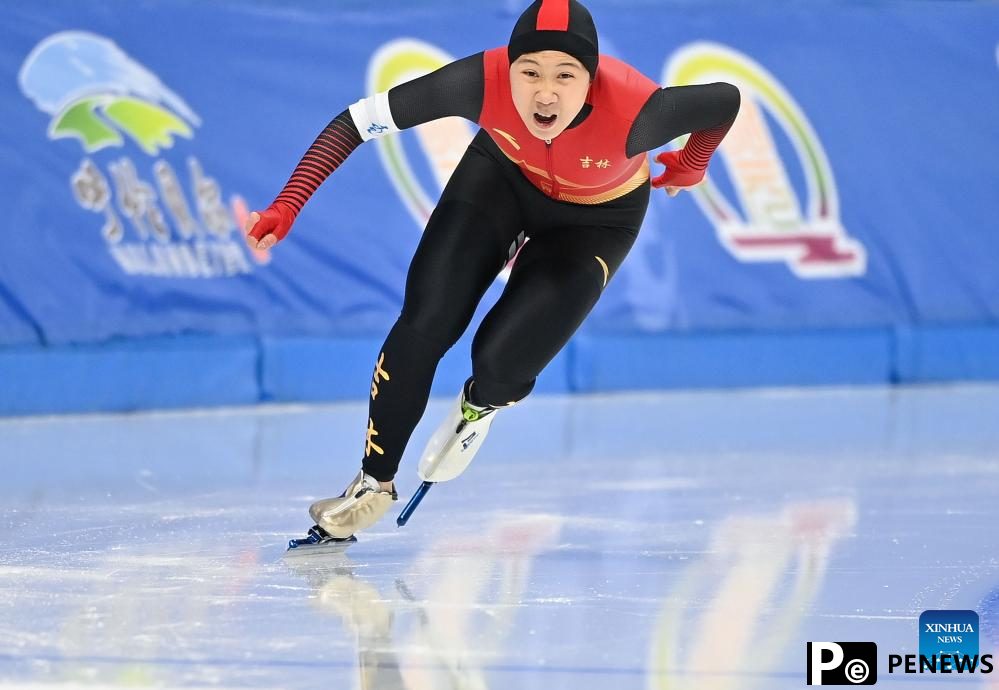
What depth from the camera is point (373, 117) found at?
2.67 m

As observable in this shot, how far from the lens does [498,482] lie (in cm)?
365

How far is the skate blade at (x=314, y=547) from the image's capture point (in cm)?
268

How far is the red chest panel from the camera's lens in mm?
2674

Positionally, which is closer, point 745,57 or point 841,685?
point 841,685

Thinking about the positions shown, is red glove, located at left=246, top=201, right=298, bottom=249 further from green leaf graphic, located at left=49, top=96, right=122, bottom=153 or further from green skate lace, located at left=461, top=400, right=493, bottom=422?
green leaf graphic, located at left=49, top=96, right=122, bottom=153

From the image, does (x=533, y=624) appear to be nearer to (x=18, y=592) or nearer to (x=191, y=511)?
(x=18, y=592)

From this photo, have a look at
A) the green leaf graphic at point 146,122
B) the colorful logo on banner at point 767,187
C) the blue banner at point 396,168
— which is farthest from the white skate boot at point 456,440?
the colorful logo on banner at point 767,187

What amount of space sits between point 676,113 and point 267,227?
838 millimetres

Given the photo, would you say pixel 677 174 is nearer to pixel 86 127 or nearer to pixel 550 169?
pixel 550 169

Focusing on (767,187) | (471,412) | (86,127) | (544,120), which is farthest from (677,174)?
(767,187)

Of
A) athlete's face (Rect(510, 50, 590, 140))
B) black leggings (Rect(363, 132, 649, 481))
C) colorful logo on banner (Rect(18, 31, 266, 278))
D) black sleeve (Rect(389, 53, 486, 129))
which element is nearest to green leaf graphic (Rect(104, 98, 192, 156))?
colorful logo on banner (Rect(18, 31, 266, 278))

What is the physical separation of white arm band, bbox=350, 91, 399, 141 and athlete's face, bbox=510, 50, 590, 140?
0.25m

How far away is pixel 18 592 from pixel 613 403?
3.47m

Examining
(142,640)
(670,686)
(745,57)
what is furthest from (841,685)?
(745,57)
